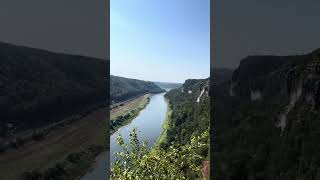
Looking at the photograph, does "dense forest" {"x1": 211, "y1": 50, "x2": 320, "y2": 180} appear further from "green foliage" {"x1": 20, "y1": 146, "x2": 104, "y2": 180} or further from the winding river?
"green foliage" {"x1": 20, "y1": 146, "x2": 104, "y2": 180}

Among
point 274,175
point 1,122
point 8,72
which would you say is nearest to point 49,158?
point 1,122

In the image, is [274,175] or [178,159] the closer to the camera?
[178,159]

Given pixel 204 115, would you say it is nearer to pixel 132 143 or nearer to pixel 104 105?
pixel 104 105

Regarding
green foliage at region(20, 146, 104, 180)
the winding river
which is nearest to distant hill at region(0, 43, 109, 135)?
the winding river

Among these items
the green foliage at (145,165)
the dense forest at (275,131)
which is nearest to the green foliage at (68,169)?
the dense forest at (275,131)

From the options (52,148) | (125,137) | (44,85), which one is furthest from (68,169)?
(44,85)

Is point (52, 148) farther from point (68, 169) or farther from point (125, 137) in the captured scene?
point (68, 169)
